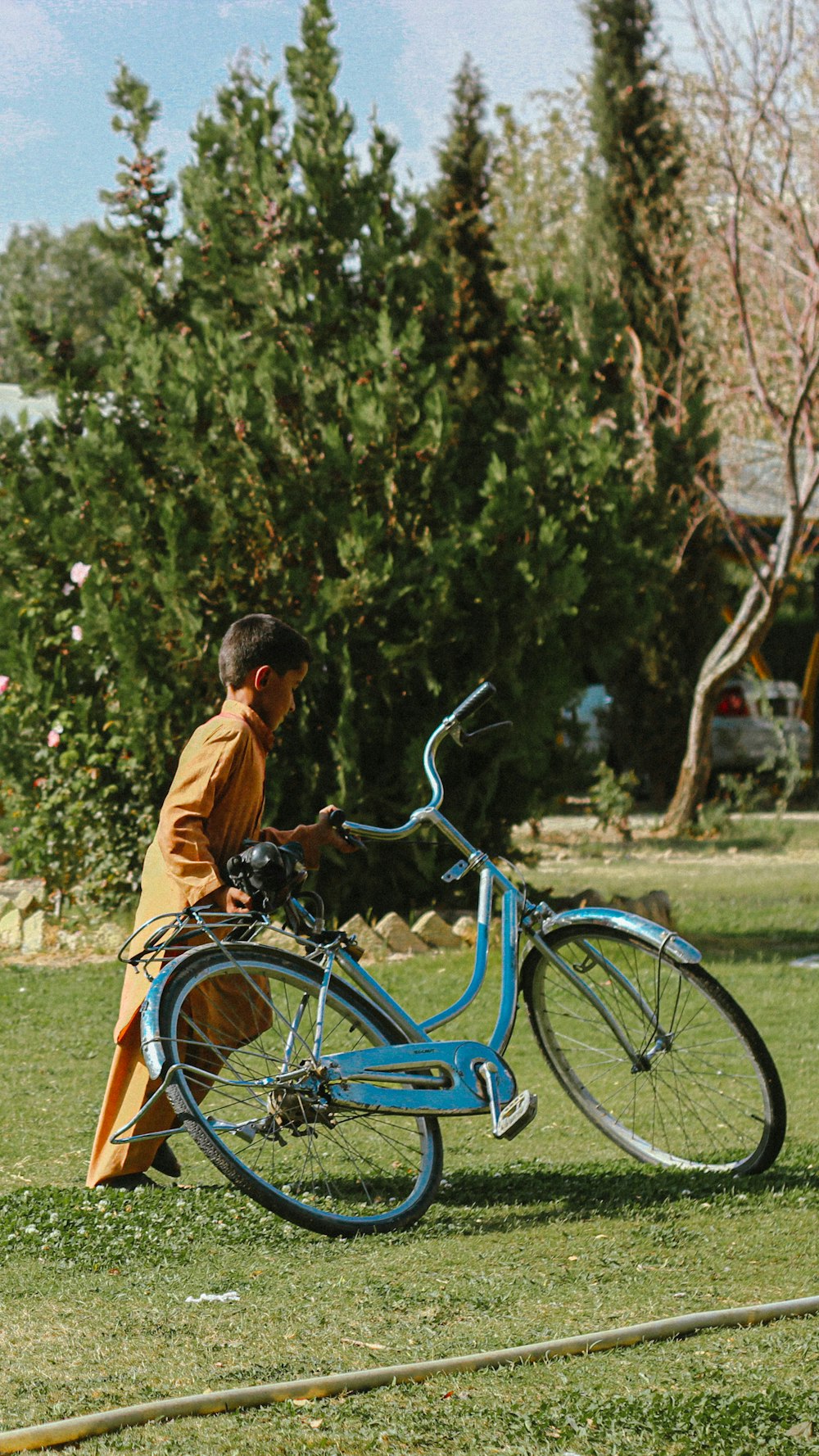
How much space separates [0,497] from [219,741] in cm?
605

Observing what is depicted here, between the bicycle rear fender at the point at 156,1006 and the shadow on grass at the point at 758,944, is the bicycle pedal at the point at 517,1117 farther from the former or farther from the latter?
the shadow on grass at the point at 758,944

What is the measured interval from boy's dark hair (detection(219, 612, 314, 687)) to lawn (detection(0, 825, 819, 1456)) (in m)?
1.49

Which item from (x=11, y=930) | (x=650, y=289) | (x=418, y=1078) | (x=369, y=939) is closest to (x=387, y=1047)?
(x=418, y=1078)

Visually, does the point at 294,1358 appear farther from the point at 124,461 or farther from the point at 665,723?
the point at 665,723

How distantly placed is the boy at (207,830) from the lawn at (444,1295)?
18 centimetres

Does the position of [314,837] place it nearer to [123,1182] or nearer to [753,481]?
[123,1182]

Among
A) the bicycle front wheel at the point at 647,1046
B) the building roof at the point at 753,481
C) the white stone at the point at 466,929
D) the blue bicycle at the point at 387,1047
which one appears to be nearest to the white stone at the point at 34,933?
the white stone at the point at 466,929

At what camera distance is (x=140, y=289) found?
1063cm

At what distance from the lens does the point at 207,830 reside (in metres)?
4.66

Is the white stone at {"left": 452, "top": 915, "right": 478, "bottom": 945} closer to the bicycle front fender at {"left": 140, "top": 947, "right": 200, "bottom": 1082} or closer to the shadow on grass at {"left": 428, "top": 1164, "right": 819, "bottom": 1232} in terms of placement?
the shadow on grass at {"left": 428, "top": 1164, "right": 819, "bottom": 1232}

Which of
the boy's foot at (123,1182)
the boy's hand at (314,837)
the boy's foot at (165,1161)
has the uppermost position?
the boy's hand at (314,837)

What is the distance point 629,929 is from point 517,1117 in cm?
71

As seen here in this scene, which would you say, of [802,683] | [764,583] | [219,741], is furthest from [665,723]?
[219,741]

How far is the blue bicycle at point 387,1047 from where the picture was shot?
13.9ft
